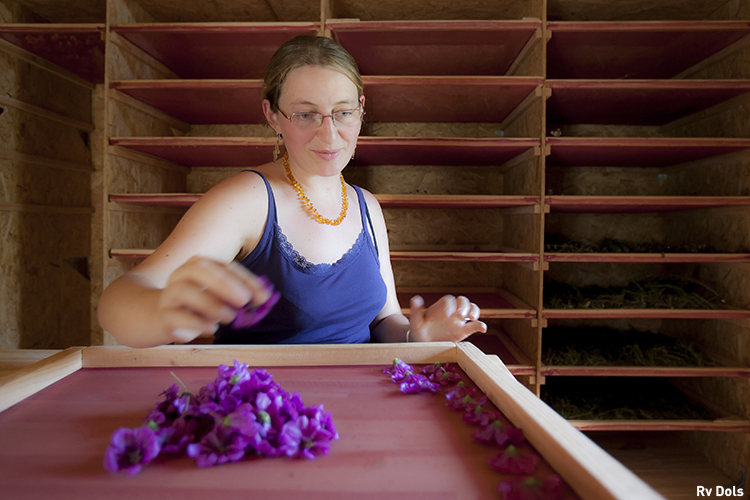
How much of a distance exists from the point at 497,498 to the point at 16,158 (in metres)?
3.59

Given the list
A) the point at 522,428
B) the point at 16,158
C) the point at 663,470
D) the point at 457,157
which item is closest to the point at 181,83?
the point at 16,158

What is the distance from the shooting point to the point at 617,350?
9.11 feet

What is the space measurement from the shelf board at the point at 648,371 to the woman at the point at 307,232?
162 centimetres

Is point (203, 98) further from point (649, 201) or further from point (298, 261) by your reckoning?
point (649, 201)

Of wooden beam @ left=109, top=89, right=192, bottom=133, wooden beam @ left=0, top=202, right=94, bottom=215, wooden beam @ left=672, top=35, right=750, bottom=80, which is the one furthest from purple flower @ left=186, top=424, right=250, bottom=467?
wooden beam @ left=672, top=35, right=750, bottom=80

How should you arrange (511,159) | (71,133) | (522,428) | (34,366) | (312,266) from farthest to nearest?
(71,133)
(511,159)
(312,266)
(34,366)
(522,428)

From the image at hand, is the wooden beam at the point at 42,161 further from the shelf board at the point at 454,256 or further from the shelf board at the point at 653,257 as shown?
the shelf board at the point at 653,257

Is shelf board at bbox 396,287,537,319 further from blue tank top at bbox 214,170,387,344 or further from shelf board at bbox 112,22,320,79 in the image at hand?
shelf board at bbox 112,22,320,79

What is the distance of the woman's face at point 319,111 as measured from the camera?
120 centimetres

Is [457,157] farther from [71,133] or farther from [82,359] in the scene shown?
[71,133]

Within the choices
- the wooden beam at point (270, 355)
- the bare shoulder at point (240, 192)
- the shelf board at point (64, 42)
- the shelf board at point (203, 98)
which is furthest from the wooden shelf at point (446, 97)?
the wooden beam at point (270, 355)

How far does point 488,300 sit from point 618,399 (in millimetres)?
1096

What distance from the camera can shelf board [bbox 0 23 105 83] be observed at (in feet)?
8.09

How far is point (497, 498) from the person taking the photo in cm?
46
